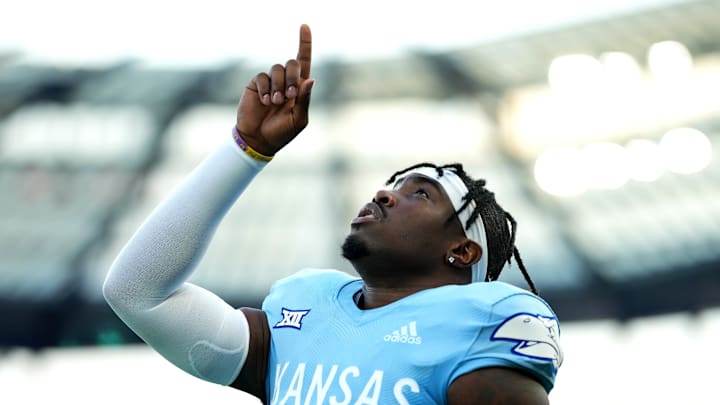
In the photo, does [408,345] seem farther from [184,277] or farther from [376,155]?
[376,155]

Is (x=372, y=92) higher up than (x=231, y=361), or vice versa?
(x=231, y=361)

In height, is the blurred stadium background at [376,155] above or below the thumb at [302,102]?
below

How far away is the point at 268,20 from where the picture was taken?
625 inches

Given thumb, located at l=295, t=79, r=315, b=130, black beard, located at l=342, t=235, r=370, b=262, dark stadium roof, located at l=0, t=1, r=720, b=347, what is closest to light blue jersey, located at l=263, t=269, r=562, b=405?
black beard, located at l=342, t=235, r=370, b=262

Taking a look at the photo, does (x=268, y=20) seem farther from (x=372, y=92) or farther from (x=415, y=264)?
(x=415, y=264)

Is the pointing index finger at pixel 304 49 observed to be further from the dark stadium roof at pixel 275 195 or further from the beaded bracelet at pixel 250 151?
the dark stadium roof at pixel 275 195

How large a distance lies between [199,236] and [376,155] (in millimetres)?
A: 14045

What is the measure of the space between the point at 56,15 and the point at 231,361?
1334cm

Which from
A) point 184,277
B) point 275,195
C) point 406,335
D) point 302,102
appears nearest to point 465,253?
point 406,335

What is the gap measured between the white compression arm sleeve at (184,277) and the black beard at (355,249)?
0.33m

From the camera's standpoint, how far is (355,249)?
9.43 ft

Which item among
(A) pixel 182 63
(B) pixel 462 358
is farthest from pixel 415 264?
(A) pixel 182 63

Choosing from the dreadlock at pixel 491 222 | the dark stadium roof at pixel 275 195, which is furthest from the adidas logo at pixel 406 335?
the dark stadium roof at pixel 275 195

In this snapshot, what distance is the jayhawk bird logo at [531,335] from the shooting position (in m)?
2.49
